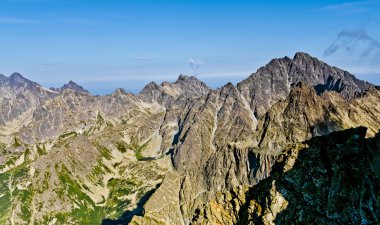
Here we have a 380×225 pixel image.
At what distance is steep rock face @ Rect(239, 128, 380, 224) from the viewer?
69000 millimetres

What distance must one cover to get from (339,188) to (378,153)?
9.12 m

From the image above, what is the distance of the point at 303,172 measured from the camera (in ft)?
266

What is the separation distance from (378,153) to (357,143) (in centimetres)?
887

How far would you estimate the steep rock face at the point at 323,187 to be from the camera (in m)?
69.0

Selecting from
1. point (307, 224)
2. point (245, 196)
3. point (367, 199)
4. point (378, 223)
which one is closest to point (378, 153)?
point (367, 199)

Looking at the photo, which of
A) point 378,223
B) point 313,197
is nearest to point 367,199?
point 378,223

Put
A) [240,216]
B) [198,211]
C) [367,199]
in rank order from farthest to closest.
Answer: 1. [198,211]
2. [240,216]
3. [367,199]

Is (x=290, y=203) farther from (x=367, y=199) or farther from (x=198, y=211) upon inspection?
(x=198, y=211)

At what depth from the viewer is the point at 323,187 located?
76.9 metres

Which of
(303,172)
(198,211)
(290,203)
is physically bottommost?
(198,211)

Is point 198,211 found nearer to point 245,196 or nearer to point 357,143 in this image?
point 245,196

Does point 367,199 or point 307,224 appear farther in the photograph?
point 307,224

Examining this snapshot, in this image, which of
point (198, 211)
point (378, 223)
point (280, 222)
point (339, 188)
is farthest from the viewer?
point (198, 211)

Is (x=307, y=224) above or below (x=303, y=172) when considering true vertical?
below
